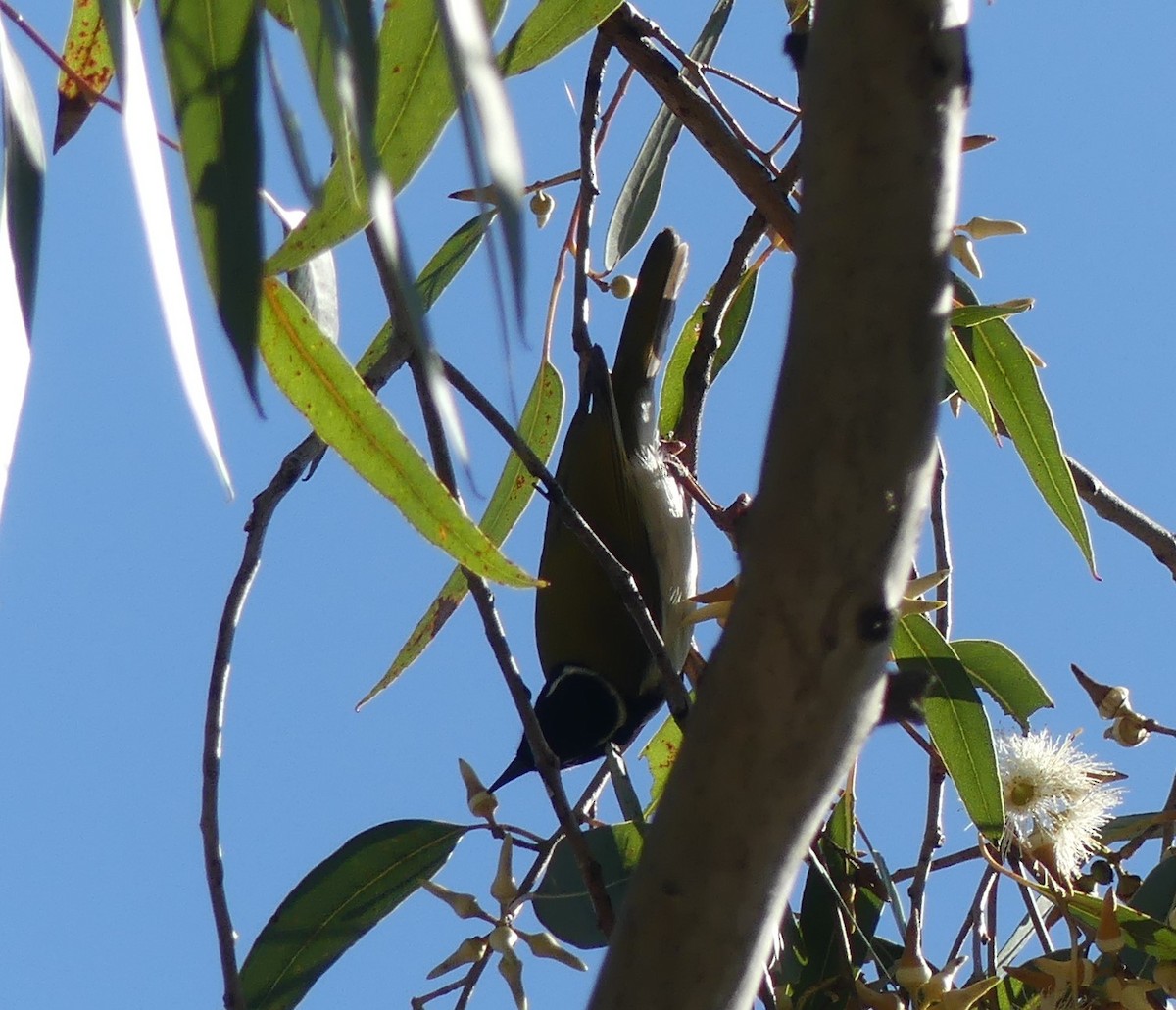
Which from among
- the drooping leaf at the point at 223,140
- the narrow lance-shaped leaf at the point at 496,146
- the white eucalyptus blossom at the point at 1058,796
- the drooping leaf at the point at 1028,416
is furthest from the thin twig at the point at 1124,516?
the narrow lance-shaped leaf at the point at 496,146

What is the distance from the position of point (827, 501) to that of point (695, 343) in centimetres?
144

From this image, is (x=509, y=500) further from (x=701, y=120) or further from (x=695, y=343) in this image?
(x=701, y=120)

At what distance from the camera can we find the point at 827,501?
1.74ft

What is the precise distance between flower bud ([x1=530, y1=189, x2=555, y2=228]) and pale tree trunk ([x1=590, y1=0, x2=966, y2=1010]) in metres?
1.34

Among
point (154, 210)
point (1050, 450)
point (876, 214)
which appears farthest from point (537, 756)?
point (1050, 450)

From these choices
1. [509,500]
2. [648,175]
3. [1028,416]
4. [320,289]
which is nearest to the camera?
[320,289]

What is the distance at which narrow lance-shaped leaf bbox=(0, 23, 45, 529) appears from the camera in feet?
3.01

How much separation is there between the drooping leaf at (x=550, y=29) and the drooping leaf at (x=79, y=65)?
445mm

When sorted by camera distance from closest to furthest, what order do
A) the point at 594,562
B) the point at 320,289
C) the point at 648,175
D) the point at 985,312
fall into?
the point at 320,289, the point at 985,312, the point at 648,175, the point at 594,562

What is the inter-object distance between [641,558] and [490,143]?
7.23 ft

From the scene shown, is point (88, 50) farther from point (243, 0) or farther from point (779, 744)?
point (779, 744)

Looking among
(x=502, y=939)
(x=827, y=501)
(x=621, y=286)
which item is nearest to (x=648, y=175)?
(x=621, y=286)

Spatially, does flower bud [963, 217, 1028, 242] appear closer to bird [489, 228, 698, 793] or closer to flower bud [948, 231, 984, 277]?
flower bud [948, 231, 984, 277]

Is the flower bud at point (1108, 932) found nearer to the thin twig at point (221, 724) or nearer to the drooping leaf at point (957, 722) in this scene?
the drooping leaf at point (957, 722)
